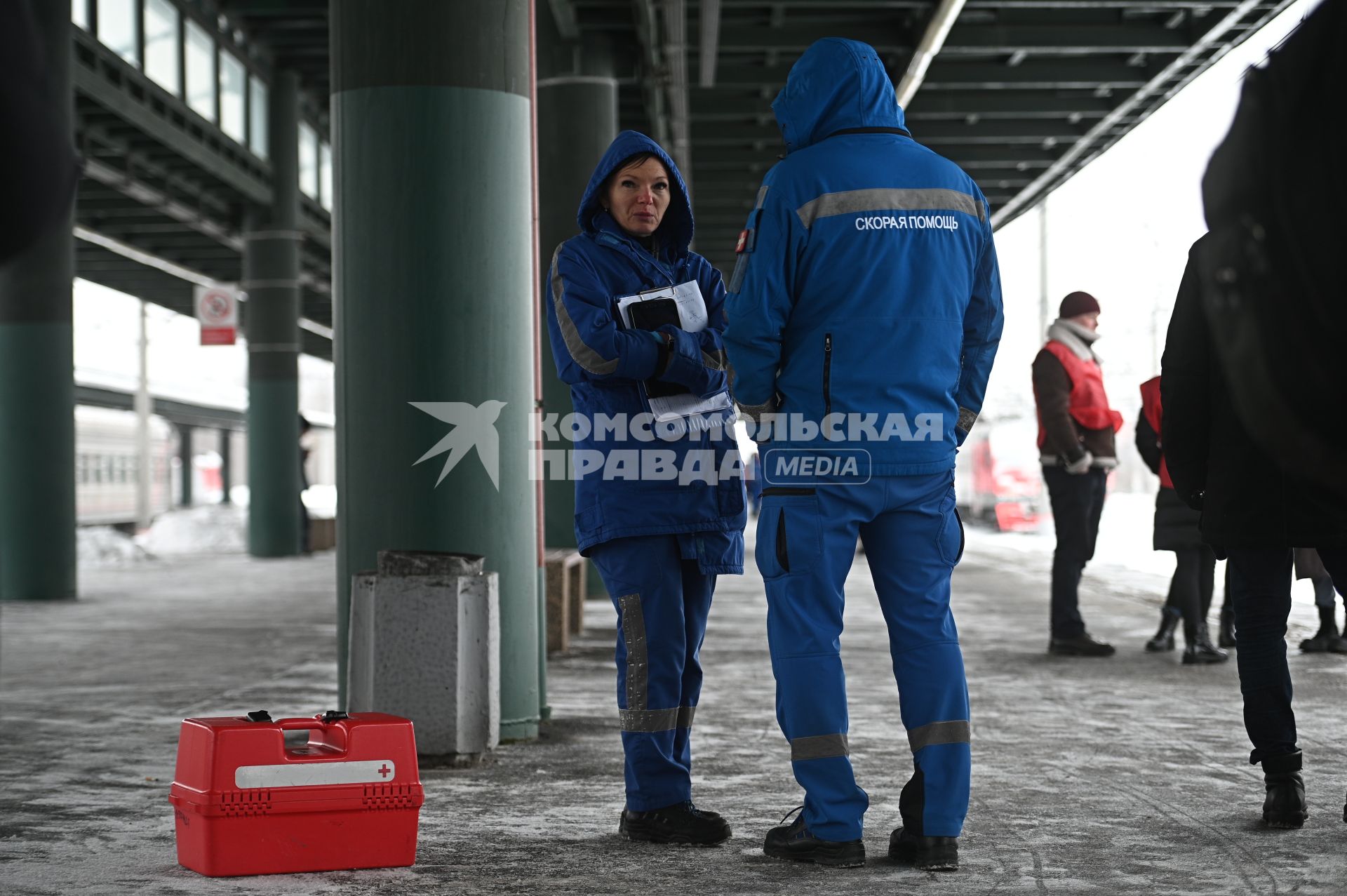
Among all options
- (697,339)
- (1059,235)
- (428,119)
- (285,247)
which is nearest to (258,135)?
(285,247)

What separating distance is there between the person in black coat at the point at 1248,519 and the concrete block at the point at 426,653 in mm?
2717

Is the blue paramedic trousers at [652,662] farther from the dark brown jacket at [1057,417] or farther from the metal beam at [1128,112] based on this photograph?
the metal beam at [1128,112]

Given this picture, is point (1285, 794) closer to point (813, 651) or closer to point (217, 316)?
point (813, 651)

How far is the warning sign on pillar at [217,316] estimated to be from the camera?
85.5 ft

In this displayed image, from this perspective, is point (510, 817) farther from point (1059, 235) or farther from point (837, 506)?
point (1059, 235)

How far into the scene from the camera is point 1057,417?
894 centimetres

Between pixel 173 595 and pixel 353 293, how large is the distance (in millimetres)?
11112

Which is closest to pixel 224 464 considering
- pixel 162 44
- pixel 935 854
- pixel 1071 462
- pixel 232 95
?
pixel 232 95

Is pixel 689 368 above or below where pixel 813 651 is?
above

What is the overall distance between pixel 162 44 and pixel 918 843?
730 inches

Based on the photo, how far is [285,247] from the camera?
24688mm

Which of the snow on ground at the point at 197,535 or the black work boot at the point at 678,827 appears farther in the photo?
the snow on ground at the point at 197,535

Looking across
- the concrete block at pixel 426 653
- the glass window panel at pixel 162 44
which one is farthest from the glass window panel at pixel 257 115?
the concrete block at pixel 426 653

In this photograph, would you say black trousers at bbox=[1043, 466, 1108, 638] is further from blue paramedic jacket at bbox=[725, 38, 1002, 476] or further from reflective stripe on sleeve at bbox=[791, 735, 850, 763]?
reflective stripe on sleeve at bbox=[791, 735, 850, 763]
